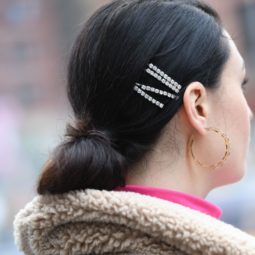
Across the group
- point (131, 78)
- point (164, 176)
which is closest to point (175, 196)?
point (164, 176)

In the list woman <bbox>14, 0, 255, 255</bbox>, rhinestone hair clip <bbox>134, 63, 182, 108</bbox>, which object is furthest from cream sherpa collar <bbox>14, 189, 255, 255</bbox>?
rhinestone hair clip <bbox>134, 63, 182, 108</bbox>

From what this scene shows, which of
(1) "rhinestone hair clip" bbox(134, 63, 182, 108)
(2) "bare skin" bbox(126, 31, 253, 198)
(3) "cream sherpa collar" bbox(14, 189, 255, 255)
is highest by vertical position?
(1) "rhinestone hair clip" bbox(134, 63, 182, 108)

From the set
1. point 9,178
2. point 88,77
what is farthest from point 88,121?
point 9,178

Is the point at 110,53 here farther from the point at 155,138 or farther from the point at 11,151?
the point at 11,151

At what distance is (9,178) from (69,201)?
298 cm

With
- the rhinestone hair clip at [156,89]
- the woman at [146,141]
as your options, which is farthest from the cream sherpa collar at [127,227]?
the rhinestone hair clip at [156,89]

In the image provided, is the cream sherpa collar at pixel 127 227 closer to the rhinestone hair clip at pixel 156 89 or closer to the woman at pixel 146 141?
the woman at pixel 146 141

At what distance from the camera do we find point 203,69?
64 cm

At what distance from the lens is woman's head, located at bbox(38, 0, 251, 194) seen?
0.61 m

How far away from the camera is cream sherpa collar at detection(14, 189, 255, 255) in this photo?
564 mm

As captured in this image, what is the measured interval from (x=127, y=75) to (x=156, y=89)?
33 millimetres

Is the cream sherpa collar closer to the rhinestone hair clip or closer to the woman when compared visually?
the woman

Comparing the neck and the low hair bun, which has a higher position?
the low hair bun

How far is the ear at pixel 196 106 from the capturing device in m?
0.63
